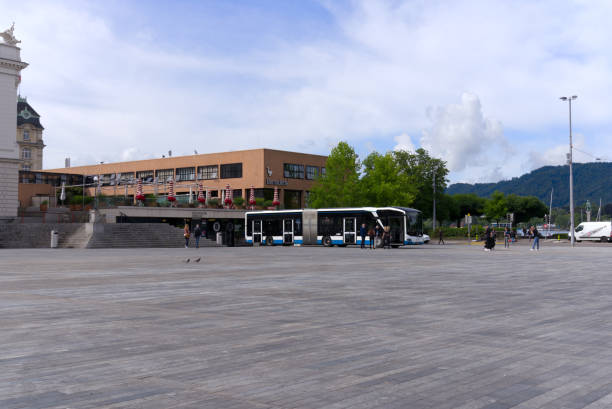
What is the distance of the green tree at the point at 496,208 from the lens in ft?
352

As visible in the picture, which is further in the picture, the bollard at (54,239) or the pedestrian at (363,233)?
the pedestrian at (363,233)

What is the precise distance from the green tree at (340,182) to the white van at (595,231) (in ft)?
76.3

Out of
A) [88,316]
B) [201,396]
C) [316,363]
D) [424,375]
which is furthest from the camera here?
[88,316]

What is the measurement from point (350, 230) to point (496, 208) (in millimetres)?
68088

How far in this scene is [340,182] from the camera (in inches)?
2527

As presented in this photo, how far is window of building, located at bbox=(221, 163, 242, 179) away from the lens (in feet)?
280

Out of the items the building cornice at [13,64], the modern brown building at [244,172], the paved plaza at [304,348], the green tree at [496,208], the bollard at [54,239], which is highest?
the building cornice at [13,64]

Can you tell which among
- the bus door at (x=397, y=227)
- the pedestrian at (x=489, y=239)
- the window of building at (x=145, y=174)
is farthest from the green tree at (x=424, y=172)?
the pedestrian at (x=489, y=239)

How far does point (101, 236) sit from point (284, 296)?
1454 inches

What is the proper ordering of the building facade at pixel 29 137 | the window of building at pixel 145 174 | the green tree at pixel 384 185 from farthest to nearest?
1. the building facade at pixel 29 137
2. the window of building at pixel 145 174
3. the green tree at pixel 384 185

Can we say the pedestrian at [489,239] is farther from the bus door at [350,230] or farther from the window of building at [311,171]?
the window of building at [311,171]

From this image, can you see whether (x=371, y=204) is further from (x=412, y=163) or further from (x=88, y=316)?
(x=88, y=316)

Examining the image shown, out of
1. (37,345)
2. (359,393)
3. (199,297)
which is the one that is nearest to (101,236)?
(199,297)

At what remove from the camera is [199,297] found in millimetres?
11219
